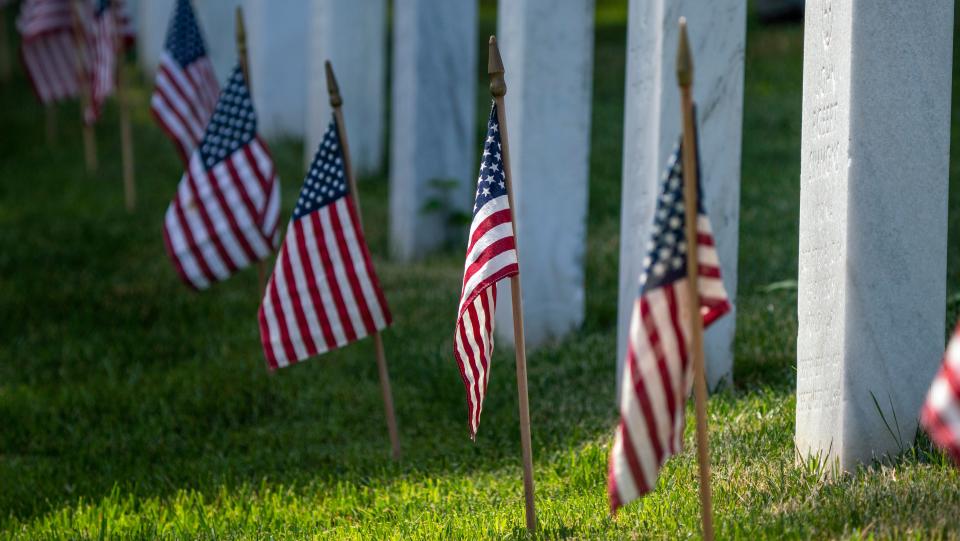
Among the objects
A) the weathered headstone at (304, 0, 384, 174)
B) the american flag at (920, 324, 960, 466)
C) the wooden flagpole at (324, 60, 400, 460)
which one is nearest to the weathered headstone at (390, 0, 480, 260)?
the weathered headstone at (304, 0, 384, 174)

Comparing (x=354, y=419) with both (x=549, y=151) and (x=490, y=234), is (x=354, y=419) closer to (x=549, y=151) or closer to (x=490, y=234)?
(x=549, y=151)

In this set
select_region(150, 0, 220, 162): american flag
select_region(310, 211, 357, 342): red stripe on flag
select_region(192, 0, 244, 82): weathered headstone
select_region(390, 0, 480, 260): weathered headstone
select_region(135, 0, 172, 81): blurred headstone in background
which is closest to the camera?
select_region(310, 211, 357, 342): red stripe on flag

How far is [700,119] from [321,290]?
210 cm

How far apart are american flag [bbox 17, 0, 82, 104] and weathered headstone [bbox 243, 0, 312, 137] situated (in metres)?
2.02

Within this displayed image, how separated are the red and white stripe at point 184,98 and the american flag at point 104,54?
10.3 ft

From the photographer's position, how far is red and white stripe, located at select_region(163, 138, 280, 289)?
8.03 m

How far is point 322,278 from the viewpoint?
21.5 feet

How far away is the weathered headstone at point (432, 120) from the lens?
11555 millimetres

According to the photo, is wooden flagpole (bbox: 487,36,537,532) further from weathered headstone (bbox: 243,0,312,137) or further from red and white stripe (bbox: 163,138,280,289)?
weathered headstone (bbox: 243,0,312,137)

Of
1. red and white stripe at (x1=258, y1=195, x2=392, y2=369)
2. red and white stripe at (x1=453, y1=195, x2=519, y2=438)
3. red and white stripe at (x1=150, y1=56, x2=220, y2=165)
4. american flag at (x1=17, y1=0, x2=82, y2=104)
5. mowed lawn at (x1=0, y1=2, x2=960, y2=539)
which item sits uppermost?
american flag at (x1=17, y1=0, x2=82, y2=104)

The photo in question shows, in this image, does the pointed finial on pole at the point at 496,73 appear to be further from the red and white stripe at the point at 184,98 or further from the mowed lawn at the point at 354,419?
the red and white stripe at the point at 184,98

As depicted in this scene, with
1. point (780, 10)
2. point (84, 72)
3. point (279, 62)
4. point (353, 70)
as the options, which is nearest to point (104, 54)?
point (84, 72)

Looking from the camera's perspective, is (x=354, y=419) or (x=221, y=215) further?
(x=221, y=215)

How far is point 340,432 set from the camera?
748 cm
